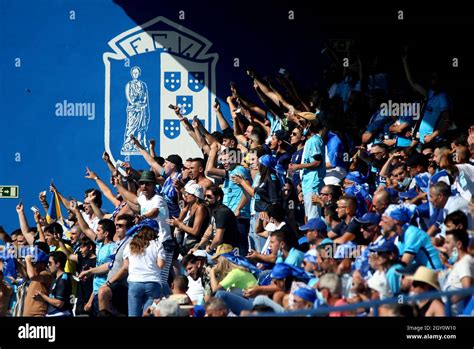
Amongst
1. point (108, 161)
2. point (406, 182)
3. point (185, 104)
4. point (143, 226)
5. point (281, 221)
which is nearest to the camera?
point (406, 182)

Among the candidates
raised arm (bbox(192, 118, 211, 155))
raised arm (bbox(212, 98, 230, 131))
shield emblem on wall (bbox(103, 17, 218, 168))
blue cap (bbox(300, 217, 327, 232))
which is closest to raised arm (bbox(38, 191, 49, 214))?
shield emblem on wall (bbox(103, 17, 218, 168))

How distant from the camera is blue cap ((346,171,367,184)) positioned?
49.8 ft

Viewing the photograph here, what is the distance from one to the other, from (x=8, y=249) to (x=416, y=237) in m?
6.24

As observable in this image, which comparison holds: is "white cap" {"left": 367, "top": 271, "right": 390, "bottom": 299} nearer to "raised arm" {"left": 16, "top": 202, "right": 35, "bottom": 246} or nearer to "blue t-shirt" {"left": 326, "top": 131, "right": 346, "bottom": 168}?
"blue t-shirt" {"left": 326, "top": 131, "right": 346, "bottom": 168}

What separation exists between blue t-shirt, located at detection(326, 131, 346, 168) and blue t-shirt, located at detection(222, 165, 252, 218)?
1080mm

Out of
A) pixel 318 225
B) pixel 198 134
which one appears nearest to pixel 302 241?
pixel 318 225

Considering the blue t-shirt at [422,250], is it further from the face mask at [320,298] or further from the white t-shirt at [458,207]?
the face mask at [320,298]

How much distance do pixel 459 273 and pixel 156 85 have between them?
9422mm

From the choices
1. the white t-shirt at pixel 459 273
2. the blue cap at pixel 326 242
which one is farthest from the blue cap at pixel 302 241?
the white t-shirt at pixel 459 273

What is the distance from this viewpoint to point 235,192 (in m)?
16.4

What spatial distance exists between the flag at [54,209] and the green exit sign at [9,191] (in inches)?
34.4

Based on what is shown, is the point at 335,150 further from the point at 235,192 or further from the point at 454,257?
the point at 454,257

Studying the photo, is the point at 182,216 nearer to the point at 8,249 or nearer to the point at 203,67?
the point at 8,249
